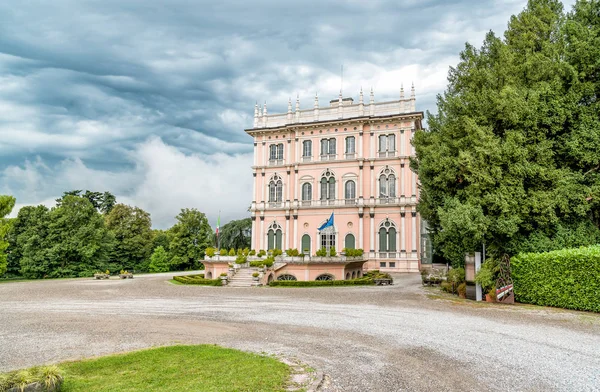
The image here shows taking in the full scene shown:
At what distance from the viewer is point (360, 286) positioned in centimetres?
2694

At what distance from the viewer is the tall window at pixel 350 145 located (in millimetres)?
43219

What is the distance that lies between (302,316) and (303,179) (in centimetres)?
3032

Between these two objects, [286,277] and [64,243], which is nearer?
[286,277]

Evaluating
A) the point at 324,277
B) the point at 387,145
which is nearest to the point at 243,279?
the point at 324,277

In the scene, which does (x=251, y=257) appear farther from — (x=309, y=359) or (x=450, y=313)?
(x=309, y=359)

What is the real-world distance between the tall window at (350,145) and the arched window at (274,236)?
35.2 ft

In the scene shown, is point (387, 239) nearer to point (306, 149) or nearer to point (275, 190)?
point (306, 149)

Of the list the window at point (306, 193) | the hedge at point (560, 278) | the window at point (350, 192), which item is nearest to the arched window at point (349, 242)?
the window at point (350, 192)

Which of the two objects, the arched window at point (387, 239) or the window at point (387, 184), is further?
→ the window at point (387, 184)

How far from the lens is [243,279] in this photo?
28516 millimetres

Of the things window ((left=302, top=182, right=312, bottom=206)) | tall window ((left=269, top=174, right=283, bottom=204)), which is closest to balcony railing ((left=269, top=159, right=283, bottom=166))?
tall window ((left=269, top=174, right=283, bottom=204))

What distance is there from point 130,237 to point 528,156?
47.5 meters

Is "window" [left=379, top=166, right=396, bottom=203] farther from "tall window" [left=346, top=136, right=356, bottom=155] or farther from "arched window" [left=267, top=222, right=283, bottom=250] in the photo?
"arched window" [left=267, top=222, right=283, bottom=250]

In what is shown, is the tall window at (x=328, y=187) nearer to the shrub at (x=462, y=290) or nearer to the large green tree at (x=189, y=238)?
the large green tree at (x=189, y=238)
